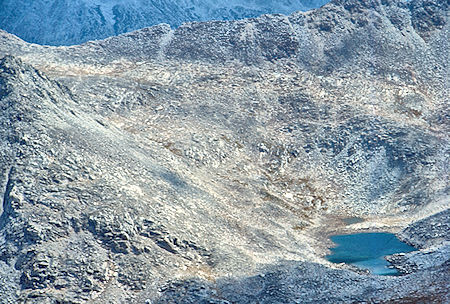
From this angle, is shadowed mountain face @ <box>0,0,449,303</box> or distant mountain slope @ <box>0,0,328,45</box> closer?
shadowed mountain face @ <box>0,0,449,303</box>

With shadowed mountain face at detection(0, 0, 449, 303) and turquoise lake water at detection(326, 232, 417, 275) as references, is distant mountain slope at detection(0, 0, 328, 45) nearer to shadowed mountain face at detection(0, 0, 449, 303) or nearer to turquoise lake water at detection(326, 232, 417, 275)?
shadowed mountain face at detection(0, 0, 449, 303)

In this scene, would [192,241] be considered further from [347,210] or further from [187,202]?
[347,210]

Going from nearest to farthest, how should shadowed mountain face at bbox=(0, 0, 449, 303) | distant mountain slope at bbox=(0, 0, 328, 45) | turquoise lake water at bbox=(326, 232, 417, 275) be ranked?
shadowed mountain face at bbox=(0, 0, 449, 303), turquoise lake water at bbox=(326, 232, 417, 275), distant mountain slope at bbox=(0, 0, 328, 45)

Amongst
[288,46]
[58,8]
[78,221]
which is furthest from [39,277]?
[58,8]

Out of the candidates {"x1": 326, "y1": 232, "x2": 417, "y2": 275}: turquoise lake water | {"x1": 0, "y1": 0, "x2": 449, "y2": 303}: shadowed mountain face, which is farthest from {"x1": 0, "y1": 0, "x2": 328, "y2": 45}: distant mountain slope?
{"x1": 326, "y1": 232, "x2": 417, "y2": 275}: turquoise lake water

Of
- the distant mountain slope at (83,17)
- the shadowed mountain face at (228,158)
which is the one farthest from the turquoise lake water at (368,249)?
the distant mountain slope at (83,17)

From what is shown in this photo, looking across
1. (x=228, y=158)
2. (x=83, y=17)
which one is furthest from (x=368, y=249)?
(x=83, y=17)

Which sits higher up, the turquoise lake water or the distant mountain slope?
the distant mountain slope
